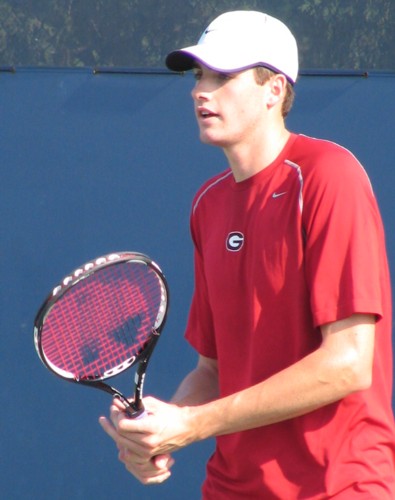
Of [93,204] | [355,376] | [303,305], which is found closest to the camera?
[355,376]

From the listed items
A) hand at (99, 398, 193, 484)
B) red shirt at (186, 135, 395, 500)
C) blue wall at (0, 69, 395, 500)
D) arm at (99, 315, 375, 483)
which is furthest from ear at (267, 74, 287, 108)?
blue wall at (0, 69, 395, 500)

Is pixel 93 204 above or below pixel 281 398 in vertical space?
below

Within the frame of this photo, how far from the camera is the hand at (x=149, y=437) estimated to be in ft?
8.16

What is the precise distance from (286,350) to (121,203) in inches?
74.0

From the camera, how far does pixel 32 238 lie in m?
4.41

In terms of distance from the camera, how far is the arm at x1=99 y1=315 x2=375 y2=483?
245cm

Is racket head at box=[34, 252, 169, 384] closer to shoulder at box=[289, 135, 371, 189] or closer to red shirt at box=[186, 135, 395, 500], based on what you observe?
red shirt at box=[186, 135, 395, 500]

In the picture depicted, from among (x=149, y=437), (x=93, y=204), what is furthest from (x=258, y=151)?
(x=93, y=204)

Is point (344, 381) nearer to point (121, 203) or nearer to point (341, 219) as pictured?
point (341, 219)

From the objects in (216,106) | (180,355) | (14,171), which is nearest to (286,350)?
(216,106)

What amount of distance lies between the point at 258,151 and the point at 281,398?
596mm

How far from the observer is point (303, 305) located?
257 cm

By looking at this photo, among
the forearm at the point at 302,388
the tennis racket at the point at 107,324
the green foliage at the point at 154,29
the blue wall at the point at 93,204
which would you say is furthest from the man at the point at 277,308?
the green foliage at the point at 154,29

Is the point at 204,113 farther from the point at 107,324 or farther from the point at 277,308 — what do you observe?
the point at 107,324
